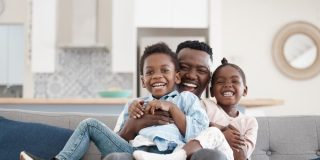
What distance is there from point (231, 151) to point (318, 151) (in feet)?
2.17

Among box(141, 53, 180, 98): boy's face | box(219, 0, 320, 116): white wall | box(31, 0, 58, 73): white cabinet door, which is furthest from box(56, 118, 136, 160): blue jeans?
box(219, 0, 320, 116): white wall

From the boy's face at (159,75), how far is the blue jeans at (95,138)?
0.24 m

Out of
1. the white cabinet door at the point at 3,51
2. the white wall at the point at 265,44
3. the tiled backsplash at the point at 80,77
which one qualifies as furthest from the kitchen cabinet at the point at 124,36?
the white cabinet door at the point at 3,51

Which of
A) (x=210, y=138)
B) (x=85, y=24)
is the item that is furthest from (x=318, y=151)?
(x=85, y=24)

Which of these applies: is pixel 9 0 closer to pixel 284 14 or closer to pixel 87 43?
pixel 87 43

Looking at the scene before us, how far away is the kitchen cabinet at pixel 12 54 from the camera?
20.1ft

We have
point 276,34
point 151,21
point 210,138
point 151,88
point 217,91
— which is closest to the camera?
point 210,138

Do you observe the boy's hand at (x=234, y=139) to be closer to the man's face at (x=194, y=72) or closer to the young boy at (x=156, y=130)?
the young boy at (x=156, y=130)

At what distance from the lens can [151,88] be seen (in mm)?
1780

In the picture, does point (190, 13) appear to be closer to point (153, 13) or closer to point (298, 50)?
point (153, 13)

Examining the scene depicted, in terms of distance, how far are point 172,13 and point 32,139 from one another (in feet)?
11.4

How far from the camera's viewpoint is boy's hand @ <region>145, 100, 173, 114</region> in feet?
5.38

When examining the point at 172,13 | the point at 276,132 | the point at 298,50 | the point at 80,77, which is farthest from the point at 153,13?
the point at 276,132

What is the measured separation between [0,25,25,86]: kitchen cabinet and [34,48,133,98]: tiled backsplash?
2.20 feet
